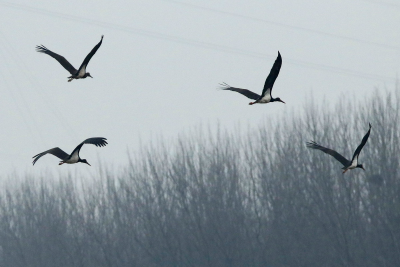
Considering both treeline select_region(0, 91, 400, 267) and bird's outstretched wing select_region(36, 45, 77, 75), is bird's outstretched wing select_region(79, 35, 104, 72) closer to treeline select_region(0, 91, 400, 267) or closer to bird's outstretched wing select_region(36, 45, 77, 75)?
bird's outstretched wing select_region(36, 45, 77, 75)

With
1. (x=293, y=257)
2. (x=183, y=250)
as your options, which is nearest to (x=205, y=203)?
(x=183, y=250)

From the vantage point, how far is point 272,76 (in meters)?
11.6

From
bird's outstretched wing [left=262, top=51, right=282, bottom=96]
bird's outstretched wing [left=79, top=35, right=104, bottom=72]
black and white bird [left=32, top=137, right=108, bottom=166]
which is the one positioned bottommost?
black and white bird [left=32, top=137, right=108, bottom=166]

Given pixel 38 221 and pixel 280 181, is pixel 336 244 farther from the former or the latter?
pixel 38 221

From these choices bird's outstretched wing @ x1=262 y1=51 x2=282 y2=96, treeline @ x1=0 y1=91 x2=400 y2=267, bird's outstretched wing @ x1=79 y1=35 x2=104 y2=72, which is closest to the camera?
bird's outstretched wing @ x1=262 y1=51 x2=282 y2=96

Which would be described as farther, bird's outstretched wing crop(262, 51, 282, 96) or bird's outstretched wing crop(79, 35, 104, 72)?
bird's outstretched wing crop(79, 35, 104, 72)

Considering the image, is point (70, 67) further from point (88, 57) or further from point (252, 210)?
point (252, 210)

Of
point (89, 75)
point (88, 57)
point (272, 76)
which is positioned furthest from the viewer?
point (89, 75)

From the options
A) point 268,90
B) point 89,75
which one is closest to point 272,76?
point 268,90

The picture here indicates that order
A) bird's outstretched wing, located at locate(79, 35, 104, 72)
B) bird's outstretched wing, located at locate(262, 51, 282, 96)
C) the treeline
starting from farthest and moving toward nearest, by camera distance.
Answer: the treeline
bird's outstretched wing, located at locate(79, 35, 104, 72)
bird's outstretched wing, located at locate(262, 51, 282, 96)

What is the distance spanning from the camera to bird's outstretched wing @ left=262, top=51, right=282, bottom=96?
1111cm

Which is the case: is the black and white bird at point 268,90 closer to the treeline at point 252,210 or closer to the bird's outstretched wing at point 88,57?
the bird's outstretched wing at point 88,57

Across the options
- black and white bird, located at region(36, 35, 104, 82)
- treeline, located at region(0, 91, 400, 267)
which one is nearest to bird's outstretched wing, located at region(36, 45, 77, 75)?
black and white bird, located at region(36, 35, 104, 82)

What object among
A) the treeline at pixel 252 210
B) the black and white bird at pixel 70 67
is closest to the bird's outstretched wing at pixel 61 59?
the black and white bird at pixel 70 67
